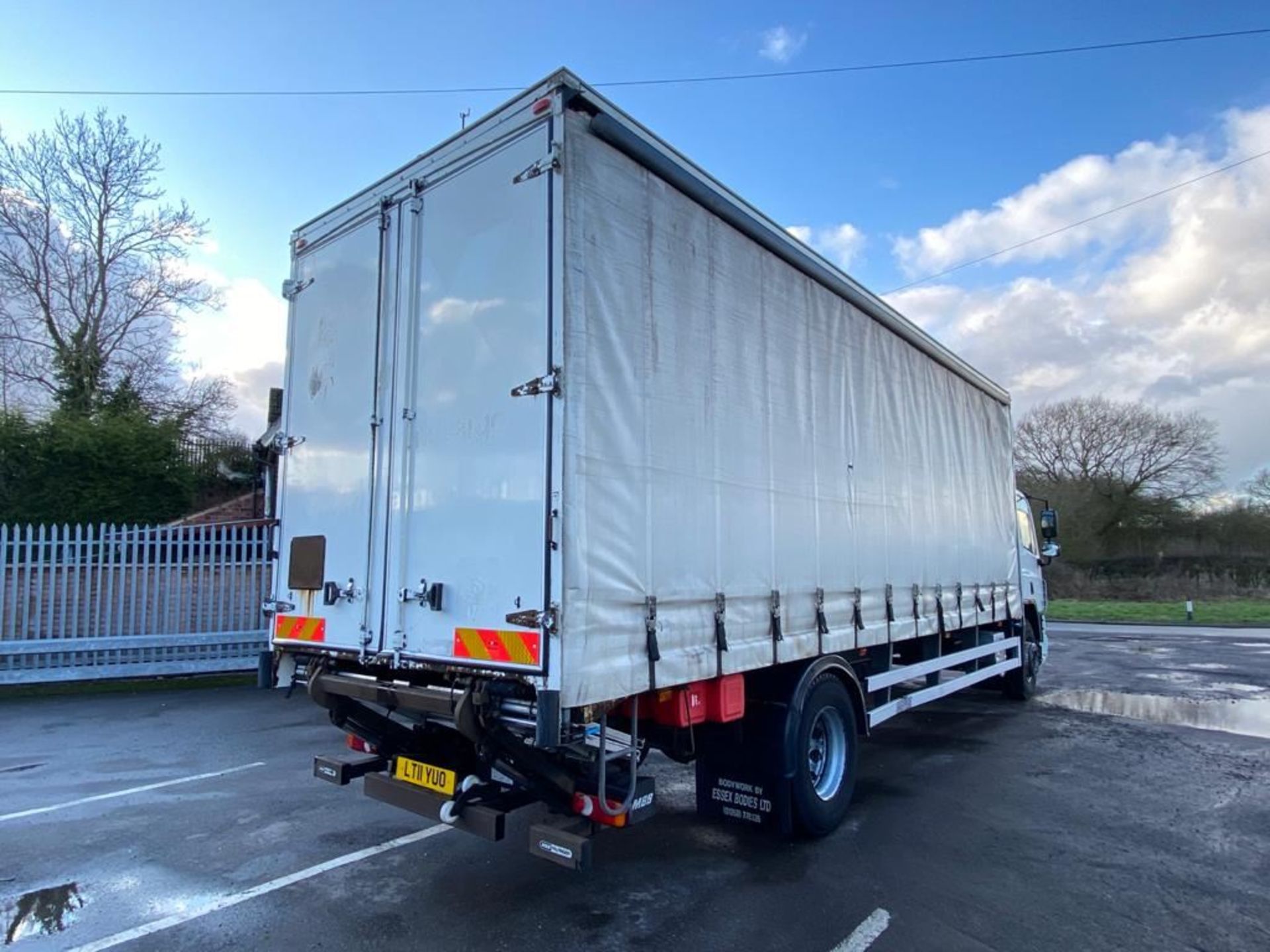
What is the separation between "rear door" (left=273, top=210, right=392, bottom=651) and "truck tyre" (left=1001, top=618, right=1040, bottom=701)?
851 centimetres

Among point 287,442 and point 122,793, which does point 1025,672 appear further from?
point 122,793

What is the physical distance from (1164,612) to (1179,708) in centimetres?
2026

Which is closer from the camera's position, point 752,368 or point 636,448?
point 636,448

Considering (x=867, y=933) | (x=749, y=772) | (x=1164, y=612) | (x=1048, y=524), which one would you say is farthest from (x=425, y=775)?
(x=1164, y=612)

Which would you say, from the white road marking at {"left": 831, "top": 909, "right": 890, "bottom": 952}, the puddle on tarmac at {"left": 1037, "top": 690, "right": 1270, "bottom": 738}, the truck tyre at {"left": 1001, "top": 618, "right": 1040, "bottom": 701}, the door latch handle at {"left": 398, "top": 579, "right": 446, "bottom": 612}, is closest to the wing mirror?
the truck tyre at {"left": 1001, "top": 618, "right": 1040, "bottom": 701}

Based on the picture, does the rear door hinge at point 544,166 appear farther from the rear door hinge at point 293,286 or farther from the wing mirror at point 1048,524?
the wing mirror at point 1048,524

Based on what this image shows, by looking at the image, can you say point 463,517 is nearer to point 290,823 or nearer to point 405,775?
point 405,775

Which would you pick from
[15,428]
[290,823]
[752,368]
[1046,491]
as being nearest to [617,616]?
[752,368]

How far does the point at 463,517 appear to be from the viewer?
3.66 meters

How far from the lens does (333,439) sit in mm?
4535

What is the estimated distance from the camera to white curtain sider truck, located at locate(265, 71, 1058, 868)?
11.1 ft

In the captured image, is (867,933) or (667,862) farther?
(667,862)

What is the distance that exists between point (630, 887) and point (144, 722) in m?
6.99

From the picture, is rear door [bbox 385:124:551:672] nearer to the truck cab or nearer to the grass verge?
the truck cab
